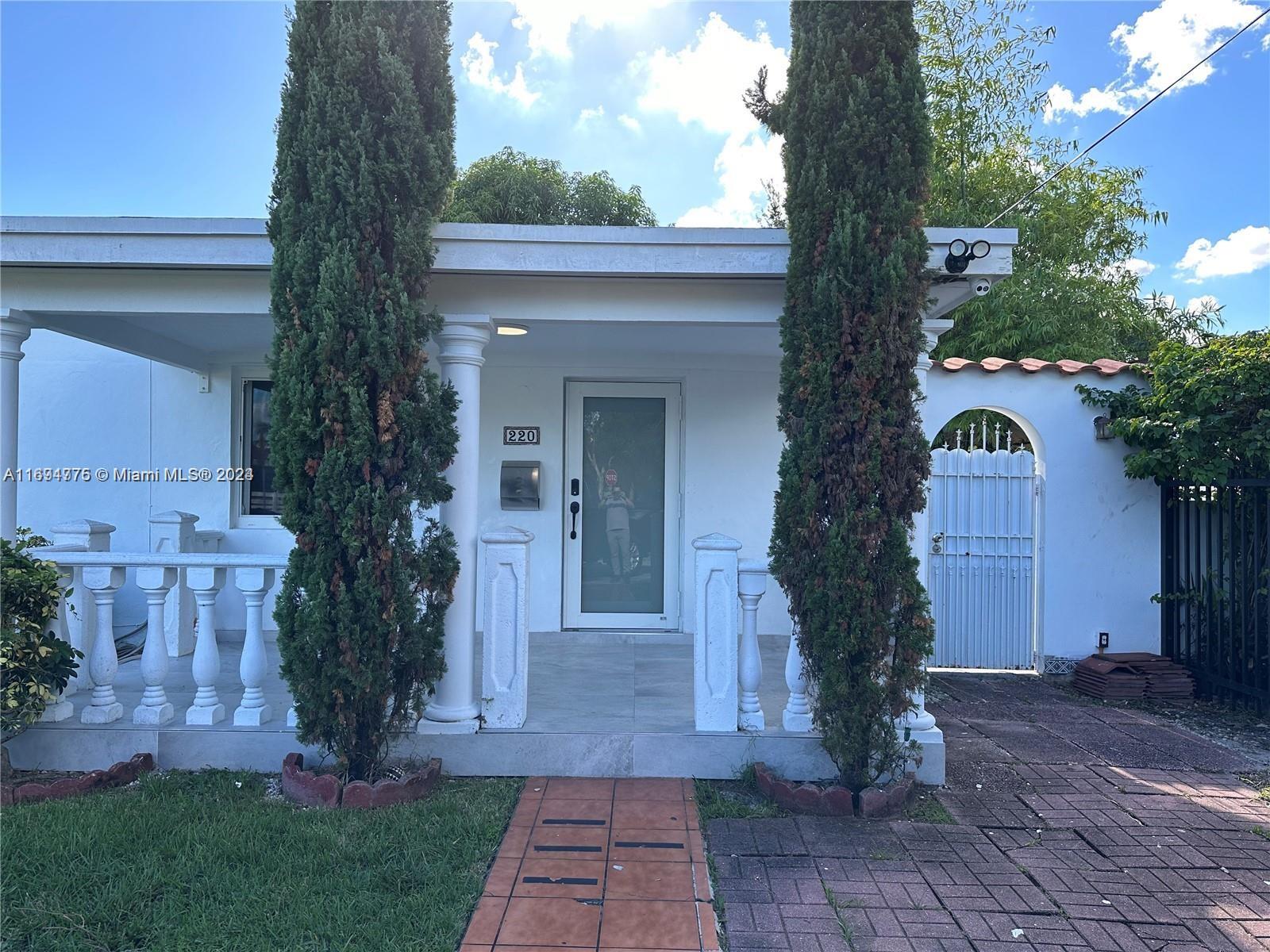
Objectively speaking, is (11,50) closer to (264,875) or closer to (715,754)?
(264,875)

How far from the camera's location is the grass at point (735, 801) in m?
3.53

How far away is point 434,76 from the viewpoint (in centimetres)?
364

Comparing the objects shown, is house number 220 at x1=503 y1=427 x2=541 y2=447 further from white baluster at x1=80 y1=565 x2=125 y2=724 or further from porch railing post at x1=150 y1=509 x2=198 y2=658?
white baluster at x1=80 y1=565 x2=125 y2=724

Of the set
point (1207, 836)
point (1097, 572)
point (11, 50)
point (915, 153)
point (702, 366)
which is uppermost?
point (11, 50)

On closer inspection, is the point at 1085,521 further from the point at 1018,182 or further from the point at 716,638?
the point at 1018,182

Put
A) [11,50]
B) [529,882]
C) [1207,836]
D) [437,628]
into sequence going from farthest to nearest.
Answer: [11,50], [437,628], [1207,836], [529,882]

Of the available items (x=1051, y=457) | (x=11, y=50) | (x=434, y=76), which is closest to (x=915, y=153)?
(x=434, y=76)

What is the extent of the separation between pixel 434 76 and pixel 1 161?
3.53 metres

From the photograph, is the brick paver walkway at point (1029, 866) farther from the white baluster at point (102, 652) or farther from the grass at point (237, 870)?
the white baluster at point (102, 652)

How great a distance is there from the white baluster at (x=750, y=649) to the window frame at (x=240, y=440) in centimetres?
418

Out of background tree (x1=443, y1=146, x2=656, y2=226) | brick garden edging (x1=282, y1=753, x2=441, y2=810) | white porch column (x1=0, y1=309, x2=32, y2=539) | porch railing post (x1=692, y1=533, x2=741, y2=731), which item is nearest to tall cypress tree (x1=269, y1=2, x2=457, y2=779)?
brick garden edging (x1=282, y1=753, x2=441, y2=810)

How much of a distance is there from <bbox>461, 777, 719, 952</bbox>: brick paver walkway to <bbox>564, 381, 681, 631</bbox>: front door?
2.43 meters

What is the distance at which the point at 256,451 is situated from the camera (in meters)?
6.43

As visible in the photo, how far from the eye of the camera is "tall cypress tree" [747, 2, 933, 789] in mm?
3447
